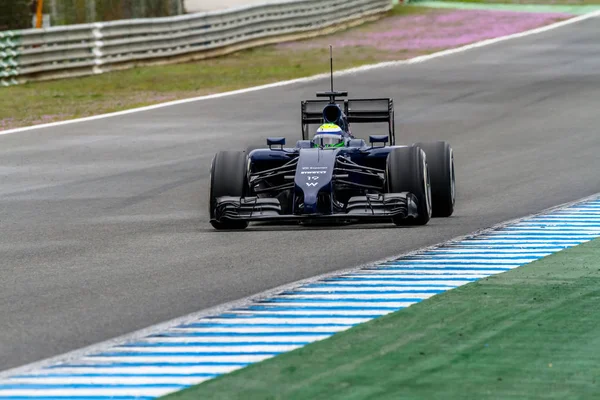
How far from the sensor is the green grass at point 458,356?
22.7ft

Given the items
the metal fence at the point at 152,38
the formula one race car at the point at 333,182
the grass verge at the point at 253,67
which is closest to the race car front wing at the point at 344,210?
the formula one race car at the point at 333,182

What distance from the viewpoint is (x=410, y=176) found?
13008 millimetres

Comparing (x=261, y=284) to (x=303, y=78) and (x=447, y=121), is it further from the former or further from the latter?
(x=303, y=78)

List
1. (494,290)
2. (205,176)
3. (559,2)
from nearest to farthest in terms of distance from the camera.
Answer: (494,290)
(205,176)
(559,2)

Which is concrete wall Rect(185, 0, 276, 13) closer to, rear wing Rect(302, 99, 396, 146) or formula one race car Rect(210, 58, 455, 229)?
Answer: rear wing Rect(302, 99, 396, 146)

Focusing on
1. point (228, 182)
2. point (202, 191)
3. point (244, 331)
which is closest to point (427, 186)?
point (228, 182)

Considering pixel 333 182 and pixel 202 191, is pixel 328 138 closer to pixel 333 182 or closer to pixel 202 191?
pixel 333 182

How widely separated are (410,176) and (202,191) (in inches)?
168

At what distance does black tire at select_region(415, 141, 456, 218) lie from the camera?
1379 cm

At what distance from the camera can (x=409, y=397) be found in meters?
6.75

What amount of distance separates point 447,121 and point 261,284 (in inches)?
523

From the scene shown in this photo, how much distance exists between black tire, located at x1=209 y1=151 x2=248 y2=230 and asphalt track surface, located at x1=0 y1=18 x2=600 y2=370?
23cm

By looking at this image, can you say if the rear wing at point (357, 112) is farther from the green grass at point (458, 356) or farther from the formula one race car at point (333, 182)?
the green grass at point (458, 356)

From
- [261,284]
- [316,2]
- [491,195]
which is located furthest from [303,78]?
[261,284]
